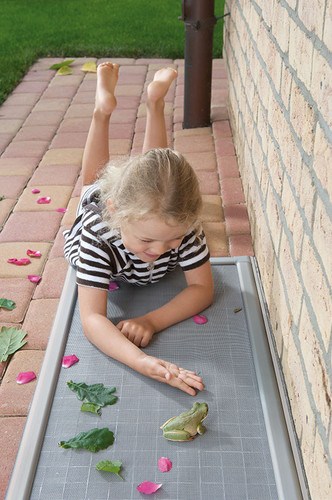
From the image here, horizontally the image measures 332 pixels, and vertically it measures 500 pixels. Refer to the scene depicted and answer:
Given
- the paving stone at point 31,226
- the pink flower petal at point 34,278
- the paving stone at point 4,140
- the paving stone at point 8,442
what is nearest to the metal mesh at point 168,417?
the paving stone at point 8,442

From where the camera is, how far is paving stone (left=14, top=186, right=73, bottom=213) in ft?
10.0

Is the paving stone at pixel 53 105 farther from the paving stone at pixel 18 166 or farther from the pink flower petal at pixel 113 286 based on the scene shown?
the pink flower petal at pixel 113 286

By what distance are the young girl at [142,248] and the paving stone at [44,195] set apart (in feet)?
1.82

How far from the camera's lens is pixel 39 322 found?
88.8 inches

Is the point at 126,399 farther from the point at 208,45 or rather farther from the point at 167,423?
the point at 208,45

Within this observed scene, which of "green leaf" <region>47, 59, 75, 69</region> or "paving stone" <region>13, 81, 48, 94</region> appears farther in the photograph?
"green leaf" <region>47, 59, 75, 69</region>

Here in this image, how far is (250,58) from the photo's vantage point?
2.82m

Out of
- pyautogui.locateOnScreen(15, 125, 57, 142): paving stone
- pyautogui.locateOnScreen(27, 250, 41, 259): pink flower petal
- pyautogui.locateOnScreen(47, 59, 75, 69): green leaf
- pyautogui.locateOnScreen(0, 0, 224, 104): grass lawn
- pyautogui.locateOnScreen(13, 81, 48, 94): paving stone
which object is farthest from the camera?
pyautogui.locateOnScreen(0, 0, 224, 104): grass lawn

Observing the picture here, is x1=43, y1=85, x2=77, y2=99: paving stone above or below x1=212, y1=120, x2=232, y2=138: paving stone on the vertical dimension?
below

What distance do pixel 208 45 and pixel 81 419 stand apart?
103 inches

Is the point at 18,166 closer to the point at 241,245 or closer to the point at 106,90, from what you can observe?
the point at 106,90

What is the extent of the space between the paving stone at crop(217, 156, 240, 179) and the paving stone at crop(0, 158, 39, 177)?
42.5 inches

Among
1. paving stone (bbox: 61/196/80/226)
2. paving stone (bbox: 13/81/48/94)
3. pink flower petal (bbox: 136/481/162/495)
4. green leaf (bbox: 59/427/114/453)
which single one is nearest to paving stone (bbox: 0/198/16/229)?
paving stone (bbox: 61/196/80/226)

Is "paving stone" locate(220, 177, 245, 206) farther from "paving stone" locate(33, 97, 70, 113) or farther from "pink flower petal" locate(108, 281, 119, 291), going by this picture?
"paving stone" locate(33, 97, 70, 113)
